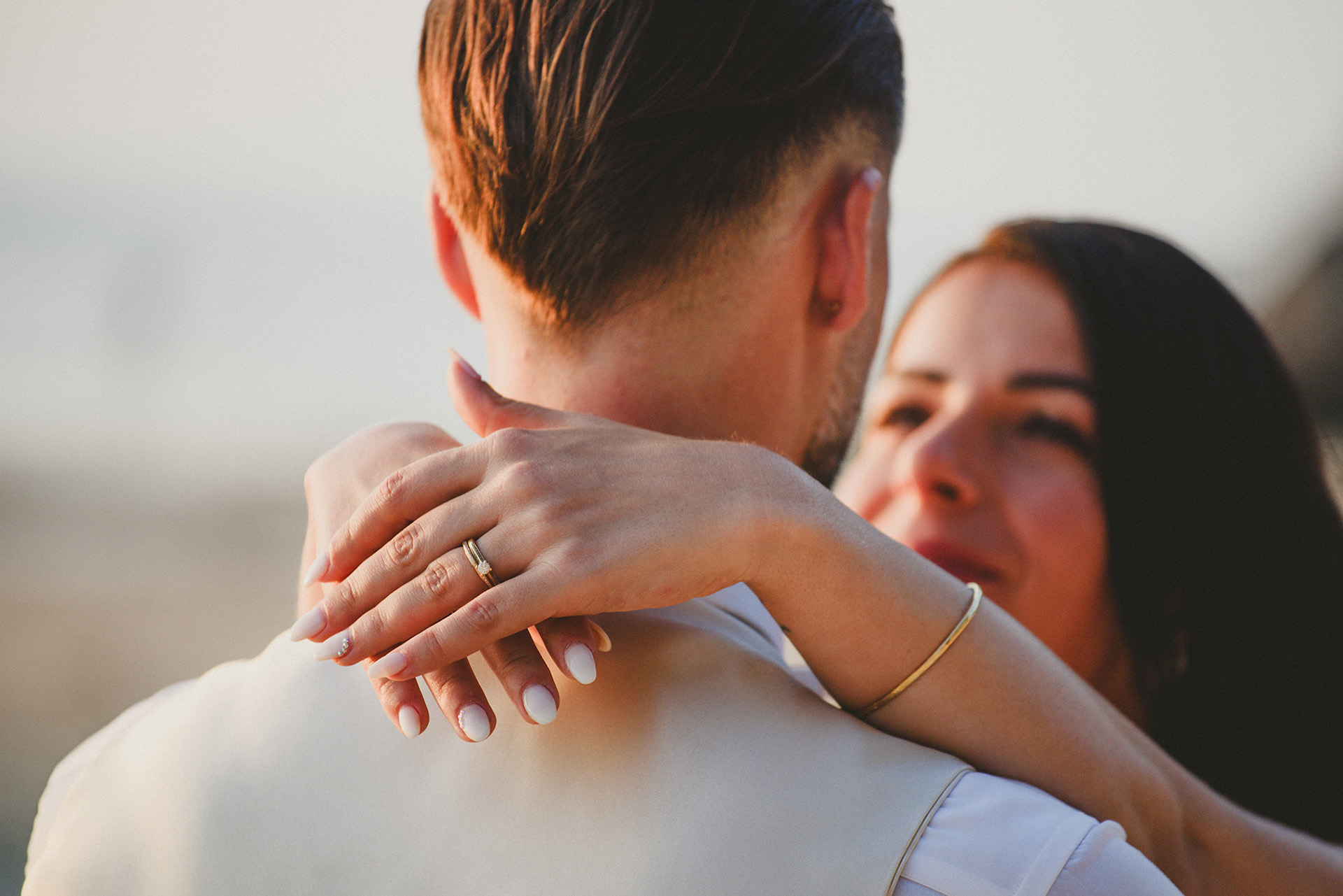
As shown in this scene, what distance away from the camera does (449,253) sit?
4.80 feet

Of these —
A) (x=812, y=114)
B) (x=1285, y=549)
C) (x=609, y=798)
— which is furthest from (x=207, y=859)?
(x=1285, y=549)

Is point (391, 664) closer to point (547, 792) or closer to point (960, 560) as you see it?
point (547, 792)

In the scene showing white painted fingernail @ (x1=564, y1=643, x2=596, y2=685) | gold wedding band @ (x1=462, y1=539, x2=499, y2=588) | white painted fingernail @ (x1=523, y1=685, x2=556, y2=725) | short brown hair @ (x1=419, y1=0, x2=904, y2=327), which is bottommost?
white painted fingernail @ (x1=523, y1=685, x2=556, y2=725)

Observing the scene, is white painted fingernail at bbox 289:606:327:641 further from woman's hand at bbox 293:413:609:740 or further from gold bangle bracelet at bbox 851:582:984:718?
gold bangle bracelet at bbox 851:582:984:718

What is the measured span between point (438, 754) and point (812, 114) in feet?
3.09

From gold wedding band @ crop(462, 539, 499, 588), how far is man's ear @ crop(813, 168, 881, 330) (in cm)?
67

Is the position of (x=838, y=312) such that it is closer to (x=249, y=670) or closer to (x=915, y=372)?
(x=249, y=670)

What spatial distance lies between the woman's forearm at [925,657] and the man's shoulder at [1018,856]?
12 cm

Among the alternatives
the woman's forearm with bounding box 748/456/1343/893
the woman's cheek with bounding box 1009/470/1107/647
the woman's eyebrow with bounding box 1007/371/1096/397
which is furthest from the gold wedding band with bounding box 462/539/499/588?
the woman's eyebrow with bounding box 1007/371/1096/397

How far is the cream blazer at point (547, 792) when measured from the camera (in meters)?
0.91

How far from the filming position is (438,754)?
39.4 inches

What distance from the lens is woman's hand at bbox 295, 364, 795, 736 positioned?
0.89 meters

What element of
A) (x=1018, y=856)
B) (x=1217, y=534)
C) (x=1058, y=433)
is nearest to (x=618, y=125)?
(x=1018, y=856)

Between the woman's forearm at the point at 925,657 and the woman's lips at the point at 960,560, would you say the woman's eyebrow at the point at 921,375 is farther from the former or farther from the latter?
the woman's forearm at the point at 925,657
